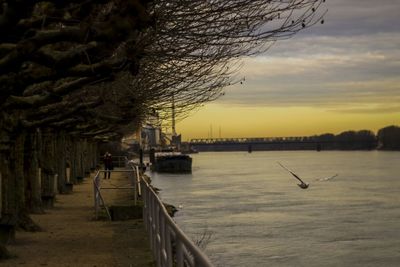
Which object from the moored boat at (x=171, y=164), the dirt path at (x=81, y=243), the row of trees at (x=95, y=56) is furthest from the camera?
the moored boat at (x=171, y=164)

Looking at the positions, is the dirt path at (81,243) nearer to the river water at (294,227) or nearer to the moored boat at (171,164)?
the river water at (294,227)

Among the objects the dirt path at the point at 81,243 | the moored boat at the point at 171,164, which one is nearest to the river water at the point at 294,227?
the dirt path at the point at 81,243

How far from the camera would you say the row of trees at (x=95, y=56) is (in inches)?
310

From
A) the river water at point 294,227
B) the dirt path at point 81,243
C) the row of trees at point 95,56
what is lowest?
the river water at point 294,227

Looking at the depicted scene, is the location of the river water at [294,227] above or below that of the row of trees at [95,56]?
below

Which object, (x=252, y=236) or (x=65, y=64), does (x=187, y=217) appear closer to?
(x=252, y=236)

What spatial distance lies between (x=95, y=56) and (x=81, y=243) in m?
8.47

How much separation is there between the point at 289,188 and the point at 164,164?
45.8 metres

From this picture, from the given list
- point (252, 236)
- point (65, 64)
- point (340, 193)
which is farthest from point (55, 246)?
point (340, 193)

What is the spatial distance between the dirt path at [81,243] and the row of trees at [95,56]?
846mm

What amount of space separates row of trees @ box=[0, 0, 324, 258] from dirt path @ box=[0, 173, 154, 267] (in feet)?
2.77

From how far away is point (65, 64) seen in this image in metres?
8.48

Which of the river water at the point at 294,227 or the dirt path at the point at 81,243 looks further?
the river water at the point at 294,227

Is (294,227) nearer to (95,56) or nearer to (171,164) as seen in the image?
(95,56)
